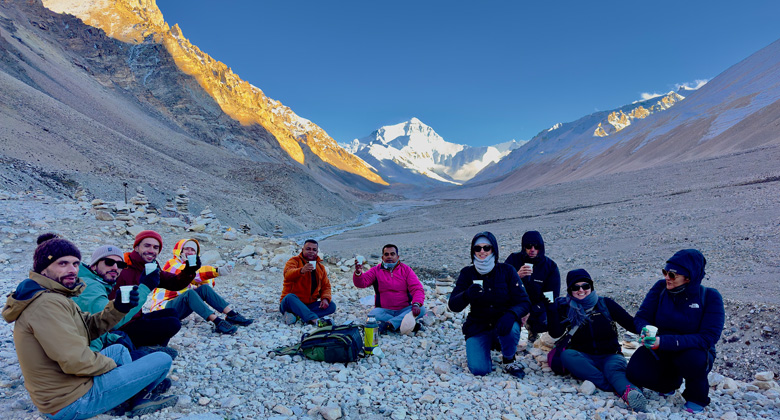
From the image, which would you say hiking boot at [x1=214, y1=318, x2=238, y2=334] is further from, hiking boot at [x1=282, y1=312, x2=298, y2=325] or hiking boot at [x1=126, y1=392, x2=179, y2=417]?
hiking boot at [x1=126, y1=392, x2=179, y2=417]

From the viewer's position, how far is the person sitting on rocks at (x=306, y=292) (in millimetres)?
7223

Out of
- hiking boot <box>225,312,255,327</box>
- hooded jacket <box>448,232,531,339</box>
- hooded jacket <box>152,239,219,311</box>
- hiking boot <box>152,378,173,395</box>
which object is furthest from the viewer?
hiking boot <box>225,312,255,327</box>

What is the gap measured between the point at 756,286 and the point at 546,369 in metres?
7.61

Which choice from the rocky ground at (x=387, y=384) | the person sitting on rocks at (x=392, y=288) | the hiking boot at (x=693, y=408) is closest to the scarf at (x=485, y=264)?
the rocky ground at (x=387, y=384)

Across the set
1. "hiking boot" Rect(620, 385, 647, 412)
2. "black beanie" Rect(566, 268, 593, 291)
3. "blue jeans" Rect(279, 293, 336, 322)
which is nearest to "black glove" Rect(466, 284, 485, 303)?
"black beanie" Rect(566, 268, 593, 291)

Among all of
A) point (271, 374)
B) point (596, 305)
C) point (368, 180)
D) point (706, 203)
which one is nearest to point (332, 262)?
point (271, 374)

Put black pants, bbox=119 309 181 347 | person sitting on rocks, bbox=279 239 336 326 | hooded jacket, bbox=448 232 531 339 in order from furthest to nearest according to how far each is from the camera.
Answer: person sitting on rocks, bbox=279 239 336 326
hooded jacket, bbox=448 232 531 339
black pants, bbox=119 309 181 347

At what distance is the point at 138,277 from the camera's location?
4953 millimetres

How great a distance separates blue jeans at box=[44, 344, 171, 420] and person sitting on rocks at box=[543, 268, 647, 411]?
4.63 m

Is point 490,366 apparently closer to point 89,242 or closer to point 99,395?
point 99,395

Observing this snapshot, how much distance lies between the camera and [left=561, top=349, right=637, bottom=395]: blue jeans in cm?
462

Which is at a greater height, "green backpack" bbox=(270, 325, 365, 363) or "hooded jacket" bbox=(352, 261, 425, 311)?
"hooded jacket" bbox=(352, 261, 425, 311)

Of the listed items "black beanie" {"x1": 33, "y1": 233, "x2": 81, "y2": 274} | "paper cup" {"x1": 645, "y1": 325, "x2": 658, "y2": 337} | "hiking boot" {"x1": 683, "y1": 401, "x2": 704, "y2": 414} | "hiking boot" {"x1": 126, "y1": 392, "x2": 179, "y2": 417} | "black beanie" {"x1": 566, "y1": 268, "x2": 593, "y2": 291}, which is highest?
"black beanie" {"x1": 33, "y1": 233, "x2": 81, "y2": 274}

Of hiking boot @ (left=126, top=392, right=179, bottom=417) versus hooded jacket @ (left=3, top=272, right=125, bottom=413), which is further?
hiking boot @ (left=126, top=392, right=179, bottom=417)
